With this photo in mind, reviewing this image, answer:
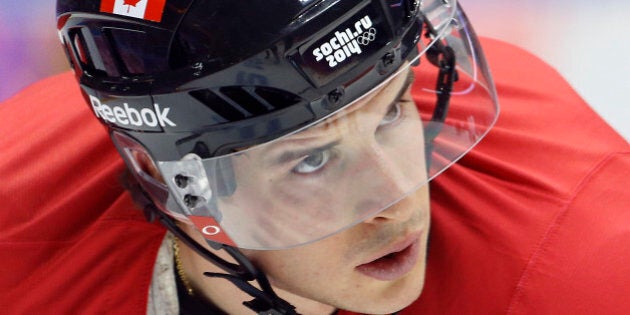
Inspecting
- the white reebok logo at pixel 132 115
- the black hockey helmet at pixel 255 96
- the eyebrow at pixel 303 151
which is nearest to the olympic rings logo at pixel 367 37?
the black hockey helmet at pixel 255 96

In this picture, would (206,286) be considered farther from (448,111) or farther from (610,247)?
(610,247)

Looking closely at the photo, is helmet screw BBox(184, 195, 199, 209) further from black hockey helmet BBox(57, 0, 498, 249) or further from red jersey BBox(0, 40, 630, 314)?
red jersey BBox(0, 40, 630, 314)

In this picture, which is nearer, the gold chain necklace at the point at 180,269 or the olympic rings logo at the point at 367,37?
the olympic rings logo at the point at 367,37

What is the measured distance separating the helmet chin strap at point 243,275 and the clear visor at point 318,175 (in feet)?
0.21

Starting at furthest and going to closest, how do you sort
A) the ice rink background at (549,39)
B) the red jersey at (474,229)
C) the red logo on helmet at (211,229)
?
the ice rink background at (549,39)
the red jersey at (474,229)
the red logo on helmet at (211,229)

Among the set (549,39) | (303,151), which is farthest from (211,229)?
(549,39)

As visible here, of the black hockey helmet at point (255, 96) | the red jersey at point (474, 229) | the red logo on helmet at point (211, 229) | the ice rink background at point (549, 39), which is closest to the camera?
the black hockey helmet at point (255, 96)

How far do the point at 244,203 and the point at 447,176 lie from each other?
0.38 m

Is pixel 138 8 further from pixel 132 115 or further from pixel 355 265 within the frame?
pixel 355 265

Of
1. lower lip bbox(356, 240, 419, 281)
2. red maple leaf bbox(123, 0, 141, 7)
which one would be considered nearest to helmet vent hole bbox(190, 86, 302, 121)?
red maple leaf bbox(123, 0, 141, 7)

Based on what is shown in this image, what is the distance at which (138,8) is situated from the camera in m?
0.87

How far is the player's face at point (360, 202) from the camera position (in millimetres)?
899

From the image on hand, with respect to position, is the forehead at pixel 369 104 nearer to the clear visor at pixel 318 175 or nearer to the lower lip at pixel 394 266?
the clear visor at pixel 318 175

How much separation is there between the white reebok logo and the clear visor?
5 cm
